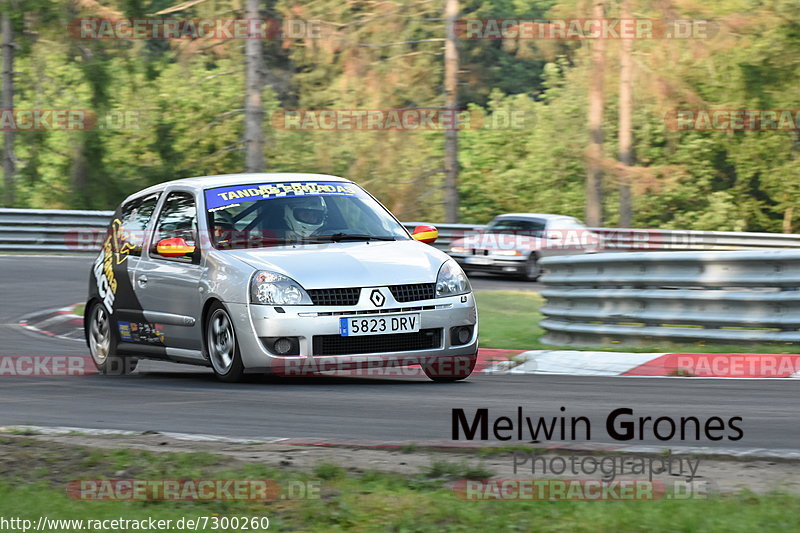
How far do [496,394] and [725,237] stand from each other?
2470 cm

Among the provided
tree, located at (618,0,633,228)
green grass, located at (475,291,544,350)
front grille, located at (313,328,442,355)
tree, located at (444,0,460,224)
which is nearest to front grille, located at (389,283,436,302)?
front grille, located at (313,328,442,355)

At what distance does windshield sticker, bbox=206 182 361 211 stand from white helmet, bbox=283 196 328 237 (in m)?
0.08

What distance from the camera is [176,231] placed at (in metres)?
9.87

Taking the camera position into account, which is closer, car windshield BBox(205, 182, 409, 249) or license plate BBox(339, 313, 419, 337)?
license plate BBox(339, 313, 419, 337)

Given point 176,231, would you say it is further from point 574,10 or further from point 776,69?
point 776,69

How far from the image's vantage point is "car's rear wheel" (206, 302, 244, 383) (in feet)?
28.6

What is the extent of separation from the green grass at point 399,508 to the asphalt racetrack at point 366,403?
954mm

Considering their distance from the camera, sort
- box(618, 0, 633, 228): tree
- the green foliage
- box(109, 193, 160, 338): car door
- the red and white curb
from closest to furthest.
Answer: the red and white curb
box(109, 193, 160, 338): car door
the green foliage
box(618, 0, 633, 228): tree

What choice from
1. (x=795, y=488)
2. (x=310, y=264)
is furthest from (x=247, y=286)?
(x=795, y=488)

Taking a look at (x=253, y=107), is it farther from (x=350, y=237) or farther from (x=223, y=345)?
(x=223, y=345)

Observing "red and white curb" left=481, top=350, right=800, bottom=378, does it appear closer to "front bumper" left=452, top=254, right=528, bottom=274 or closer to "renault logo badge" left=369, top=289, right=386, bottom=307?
"renault logo badge" left=369, top=289, right=386, bottom=307

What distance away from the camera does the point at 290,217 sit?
9469mm

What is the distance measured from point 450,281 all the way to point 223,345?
170 centimetres

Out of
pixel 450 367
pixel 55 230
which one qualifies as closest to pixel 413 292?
pixel 450 367
